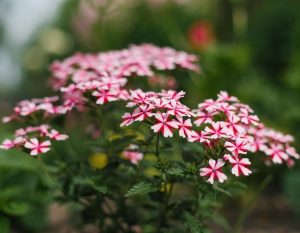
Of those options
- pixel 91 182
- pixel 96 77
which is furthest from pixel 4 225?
→ pixel 96 77

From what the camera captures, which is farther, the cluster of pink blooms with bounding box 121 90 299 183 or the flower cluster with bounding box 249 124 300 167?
the flower cluster with bounding box 249 124 300 167

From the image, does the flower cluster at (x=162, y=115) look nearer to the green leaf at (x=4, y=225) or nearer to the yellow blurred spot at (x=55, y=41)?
the green leaf at (x=4, y=225)

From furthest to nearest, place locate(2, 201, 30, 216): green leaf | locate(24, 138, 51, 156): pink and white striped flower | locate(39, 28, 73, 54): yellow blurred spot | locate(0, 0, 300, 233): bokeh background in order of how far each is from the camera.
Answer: locate(39, 28, 73, 54): yellow blurred spot, locate(0, 0, 300, 233): bokeh background, locate(2, 201, 30, 216): green leaf, locate(24, 138, 51, 156): pink and white striped flower

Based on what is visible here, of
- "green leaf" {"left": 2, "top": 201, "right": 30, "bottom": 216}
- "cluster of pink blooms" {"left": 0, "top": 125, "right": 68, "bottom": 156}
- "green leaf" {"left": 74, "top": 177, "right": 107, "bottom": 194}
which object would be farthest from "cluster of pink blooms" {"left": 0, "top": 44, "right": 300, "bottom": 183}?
"green leaf" {"left": 2, "top": 201, "right": 30, "bottom": 216}

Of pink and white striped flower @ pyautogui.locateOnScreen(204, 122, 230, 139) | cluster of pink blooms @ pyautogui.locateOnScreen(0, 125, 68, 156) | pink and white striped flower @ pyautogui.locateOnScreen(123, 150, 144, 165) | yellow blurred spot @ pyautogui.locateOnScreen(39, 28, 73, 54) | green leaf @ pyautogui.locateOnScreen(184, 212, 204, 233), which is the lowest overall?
green leaf @ pyautogui.locateOnScreen(184, 212, 204, 233)

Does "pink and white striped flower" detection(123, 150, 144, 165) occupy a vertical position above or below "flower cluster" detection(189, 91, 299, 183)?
above

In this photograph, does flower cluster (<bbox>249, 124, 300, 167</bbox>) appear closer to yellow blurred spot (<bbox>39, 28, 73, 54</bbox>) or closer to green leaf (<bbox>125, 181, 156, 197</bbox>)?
green leaf (<bbox>125, 181, 156, 197</bbox>)
